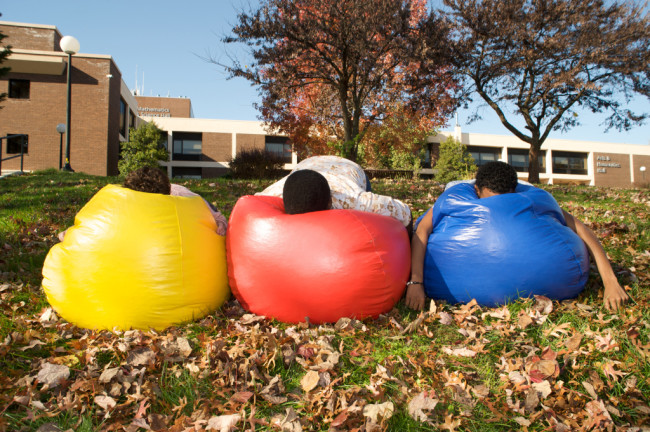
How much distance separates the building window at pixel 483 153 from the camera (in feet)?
154

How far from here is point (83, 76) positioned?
84.5 feet

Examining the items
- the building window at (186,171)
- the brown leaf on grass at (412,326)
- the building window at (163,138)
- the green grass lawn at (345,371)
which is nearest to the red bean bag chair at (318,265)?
the green grass lawn at (345,371)

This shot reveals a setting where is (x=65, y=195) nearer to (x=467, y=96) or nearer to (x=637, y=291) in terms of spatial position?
(x=637, y=291)

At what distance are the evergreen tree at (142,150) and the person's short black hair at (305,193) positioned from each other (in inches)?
1029

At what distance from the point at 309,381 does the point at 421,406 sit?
2.20 ft

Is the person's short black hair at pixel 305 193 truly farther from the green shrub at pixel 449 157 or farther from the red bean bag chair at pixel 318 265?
the green shrub at pixel 449 157

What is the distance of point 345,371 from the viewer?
8.41 ft

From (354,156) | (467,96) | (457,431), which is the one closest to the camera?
(457,431)

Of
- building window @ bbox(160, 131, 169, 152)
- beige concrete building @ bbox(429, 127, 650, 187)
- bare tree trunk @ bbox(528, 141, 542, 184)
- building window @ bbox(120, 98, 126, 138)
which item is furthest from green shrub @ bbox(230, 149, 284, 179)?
beige concrete building @ bbox(429, 127, 650, 187)

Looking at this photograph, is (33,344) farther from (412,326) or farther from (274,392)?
(412,326)

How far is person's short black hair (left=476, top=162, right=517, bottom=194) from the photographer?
3855 mm

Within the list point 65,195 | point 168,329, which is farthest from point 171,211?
point 65,195

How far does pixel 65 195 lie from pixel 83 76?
22.5m

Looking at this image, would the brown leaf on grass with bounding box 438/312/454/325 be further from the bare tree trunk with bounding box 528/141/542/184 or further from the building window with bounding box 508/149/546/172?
the building window with bounding box 508/149/546/172
